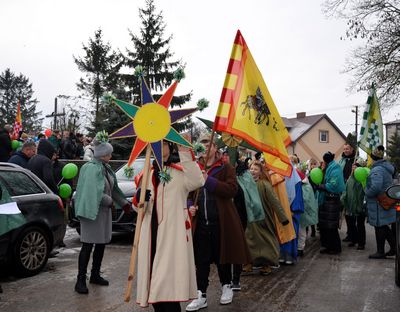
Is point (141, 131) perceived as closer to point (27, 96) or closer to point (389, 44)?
point (389, 44)

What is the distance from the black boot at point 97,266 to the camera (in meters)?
6.21

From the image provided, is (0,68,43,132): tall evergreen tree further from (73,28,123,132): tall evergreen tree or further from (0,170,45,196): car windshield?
(0,170,45,196): car windshield

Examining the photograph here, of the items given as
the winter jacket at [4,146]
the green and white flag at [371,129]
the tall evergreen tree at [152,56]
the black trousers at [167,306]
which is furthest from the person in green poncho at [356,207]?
the tall evergreen tree at [152,56]

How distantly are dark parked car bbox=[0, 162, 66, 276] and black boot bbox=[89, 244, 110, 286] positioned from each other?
3.48ft

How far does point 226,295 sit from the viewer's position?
5551 millimetres

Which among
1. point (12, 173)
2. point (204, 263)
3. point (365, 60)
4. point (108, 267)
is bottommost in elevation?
point (108, 267)

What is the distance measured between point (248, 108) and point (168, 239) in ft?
5.77

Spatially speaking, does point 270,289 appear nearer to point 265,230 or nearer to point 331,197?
point 265,230

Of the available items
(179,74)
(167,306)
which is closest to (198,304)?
(167,306)

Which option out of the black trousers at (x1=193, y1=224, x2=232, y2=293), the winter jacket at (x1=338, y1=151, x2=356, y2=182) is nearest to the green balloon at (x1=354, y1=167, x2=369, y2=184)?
the winter jacket at (x1=338, y1=151, x2=356, y2=182)

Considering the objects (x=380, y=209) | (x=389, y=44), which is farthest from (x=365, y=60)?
(x=380, y=209)

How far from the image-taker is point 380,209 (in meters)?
8.23

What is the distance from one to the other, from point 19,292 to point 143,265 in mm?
2717

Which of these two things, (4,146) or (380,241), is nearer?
(380,241)
